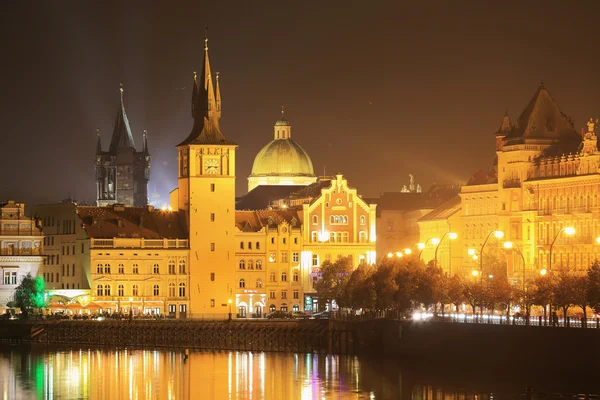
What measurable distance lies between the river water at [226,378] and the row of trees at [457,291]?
8.14 m

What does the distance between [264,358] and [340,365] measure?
11622 mm

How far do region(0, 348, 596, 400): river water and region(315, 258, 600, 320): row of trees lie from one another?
8.14 m

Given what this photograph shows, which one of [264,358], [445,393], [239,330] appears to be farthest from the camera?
[239,330]

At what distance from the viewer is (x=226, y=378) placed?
163m

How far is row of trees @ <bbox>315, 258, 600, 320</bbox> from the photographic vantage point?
163 meters

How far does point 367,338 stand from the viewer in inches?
7234

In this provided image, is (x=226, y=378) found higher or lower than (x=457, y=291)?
lower

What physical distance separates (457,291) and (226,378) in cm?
2430

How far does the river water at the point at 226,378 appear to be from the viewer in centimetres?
15038

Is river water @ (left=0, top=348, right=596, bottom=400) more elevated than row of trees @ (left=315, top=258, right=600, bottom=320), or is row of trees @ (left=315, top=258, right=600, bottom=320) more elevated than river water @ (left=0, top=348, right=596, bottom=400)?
row of trees @ (left=315, top=258, right=600, bottom=320)

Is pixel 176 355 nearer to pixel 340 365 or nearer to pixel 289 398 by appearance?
pixel 340 365

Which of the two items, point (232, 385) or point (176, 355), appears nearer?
point (232, 385)

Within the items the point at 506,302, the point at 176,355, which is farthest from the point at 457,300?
the point at 176,355

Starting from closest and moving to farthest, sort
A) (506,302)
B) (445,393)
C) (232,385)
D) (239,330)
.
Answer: (445,393), (232,385), (506,302), (239,330)
